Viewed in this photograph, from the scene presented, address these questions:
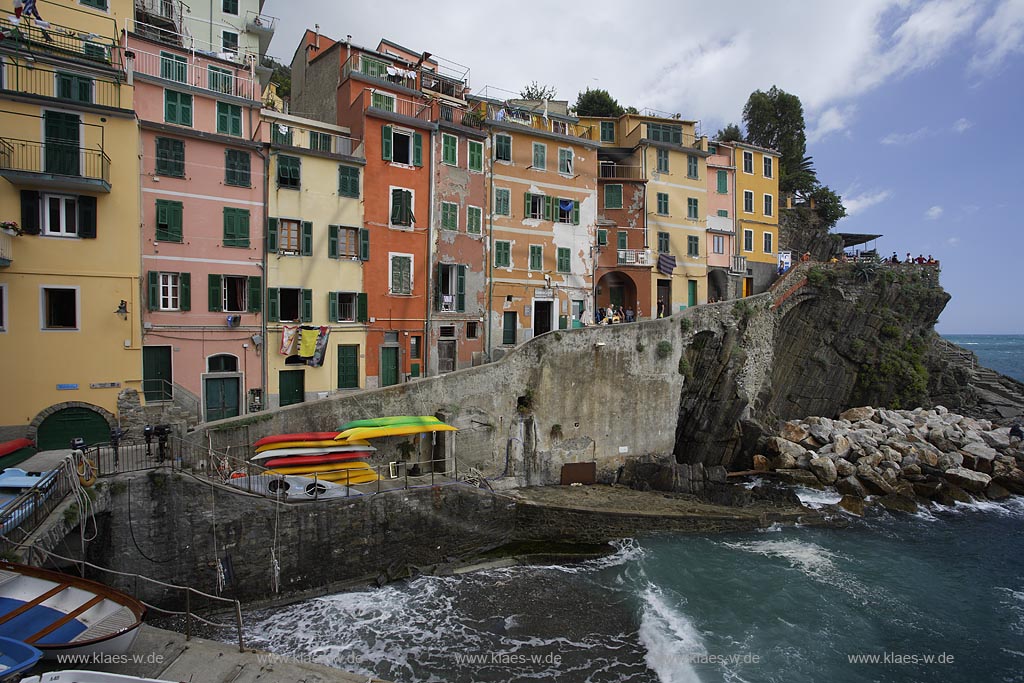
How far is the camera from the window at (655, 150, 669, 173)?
3600 centimetres

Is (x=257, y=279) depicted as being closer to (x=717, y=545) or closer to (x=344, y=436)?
(x=344, y=436)

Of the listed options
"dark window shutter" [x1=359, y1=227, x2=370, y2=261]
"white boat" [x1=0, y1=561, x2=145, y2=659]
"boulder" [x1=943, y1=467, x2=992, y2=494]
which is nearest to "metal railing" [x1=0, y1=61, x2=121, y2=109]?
"dark window shutter" [x1=359, y1=227, x2=370, y2=261]

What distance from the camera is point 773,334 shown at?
35750 mm

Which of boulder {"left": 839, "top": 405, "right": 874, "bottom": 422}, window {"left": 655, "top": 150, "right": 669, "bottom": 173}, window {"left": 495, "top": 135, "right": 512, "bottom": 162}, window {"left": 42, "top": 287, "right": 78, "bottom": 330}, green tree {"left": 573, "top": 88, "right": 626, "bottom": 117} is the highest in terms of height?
green tree {"left": 573, "top": 88, "right": 626, "bottom": 117}

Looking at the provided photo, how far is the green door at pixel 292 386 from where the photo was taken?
2342 centimetres

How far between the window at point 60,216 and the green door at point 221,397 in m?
6.78

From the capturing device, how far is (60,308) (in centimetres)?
1855

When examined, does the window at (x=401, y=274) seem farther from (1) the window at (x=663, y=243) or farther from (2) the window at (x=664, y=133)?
(2) the window at (x=664, y=133)

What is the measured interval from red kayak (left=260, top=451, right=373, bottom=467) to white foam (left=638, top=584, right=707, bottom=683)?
→ 1059 centimetres

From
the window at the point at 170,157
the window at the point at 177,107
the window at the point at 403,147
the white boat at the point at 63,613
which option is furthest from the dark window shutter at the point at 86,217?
the white boat at the point at 63,613

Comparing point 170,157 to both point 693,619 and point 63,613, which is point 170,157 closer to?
point 63,613

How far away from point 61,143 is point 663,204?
100 ft

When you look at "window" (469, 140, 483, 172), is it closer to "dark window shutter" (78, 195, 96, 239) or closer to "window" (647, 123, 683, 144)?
"window" (647, 123, 683, 144)

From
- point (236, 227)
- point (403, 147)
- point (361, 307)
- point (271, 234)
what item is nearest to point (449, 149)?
point (403, 147)
